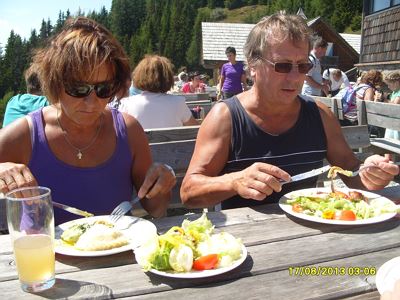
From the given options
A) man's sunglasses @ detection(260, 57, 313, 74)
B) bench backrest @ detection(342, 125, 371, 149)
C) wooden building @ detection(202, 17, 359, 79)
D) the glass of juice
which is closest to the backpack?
bench backrest @ detection(342, 125, 371, 149)

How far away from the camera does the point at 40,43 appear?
224cm

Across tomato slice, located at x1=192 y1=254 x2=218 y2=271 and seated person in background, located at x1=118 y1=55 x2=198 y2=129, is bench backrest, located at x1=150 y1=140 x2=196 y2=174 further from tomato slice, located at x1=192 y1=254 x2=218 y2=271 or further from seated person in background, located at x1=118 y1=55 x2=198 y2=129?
tomato slice, located at x1=192 y1=254 x2=218 y2=271

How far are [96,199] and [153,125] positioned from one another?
2.44 m

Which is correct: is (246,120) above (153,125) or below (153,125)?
above

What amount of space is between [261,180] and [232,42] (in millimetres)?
26651

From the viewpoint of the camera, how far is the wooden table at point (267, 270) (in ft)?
3.77

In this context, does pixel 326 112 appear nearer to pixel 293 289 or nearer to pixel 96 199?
pixel 96 199

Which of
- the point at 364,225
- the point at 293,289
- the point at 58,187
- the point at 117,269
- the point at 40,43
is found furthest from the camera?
the point at 40,43

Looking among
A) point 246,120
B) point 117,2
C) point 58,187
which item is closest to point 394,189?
point 246,120

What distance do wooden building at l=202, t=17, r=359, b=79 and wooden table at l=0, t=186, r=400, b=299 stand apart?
23642 mm

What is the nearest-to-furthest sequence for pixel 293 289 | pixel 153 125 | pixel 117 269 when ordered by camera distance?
pixel 293 289
pixel 117 269
pixel 153 125

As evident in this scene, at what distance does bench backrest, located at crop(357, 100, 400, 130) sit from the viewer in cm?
467

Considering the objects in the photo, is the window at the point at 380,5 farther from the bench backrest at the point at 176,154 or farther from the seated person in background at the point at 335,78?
the bench backrest at the point at 176,154

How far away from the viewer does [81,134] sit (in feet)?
7.02
